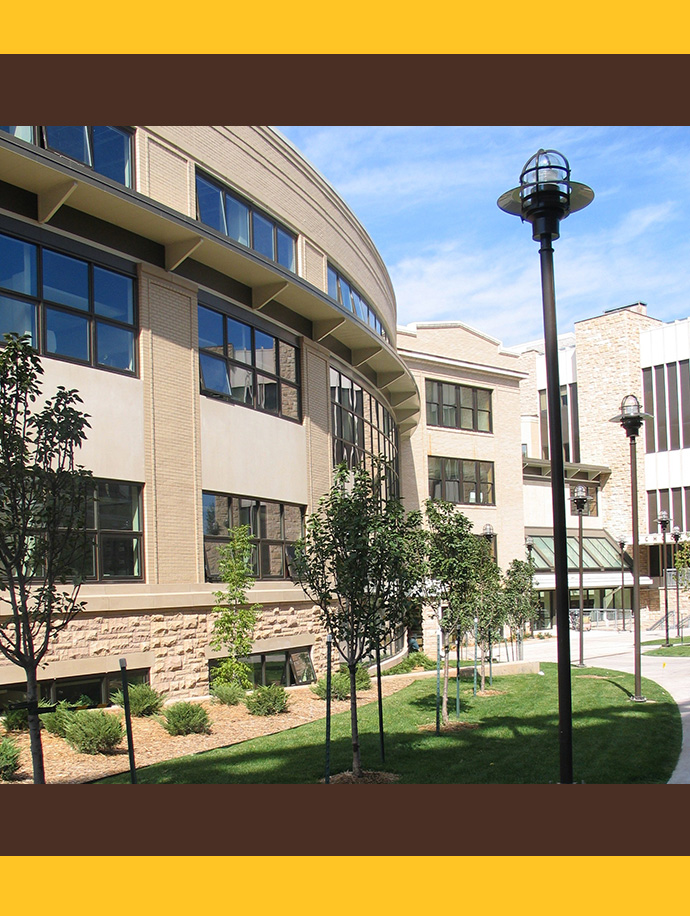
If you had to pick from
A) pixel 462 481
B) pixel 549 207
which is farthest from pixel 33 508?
pixel 462 481

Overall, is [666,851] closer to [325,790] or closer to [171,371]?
[325,790]

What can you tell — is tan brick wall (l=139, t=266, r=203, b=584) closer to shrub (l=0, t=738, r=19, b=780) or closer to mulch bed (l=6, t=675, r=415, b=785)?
mulch bed (l=6, t=675, r=415, b=785)

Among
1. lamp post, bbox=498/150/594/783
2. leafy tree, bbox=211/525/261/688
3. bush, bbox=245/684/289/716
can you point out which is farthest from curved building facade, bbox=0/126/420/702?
lamp post, bbox=498/150/594/783

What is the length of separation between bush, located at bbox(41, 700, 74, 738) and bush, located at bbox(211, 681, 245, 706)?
3.86m

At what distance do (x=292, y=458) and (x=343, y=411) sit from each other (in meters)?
3.79

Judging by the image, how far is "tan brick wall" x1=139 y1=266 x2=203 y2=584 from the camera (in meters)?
16.8

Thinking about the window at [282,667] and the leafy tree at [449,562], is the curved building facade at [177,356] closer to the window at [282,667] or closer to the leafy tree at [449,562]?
the window at [282,667]

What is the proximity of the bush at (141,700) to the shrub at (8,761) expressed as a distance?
14.0 feet

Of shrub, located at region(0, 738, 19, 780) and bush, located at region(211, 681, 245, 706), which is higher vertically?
shrub, located at region(0, 738, 19, 780)

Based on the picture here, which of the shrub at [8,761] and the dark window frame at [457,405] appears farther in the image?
the dark window frame at [457,405]

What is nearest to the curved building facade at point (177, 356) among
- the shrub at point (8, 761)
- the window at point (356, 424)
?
the window at point (356, 424)

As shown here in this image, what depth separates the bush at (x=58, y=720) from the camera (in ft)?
43.6
